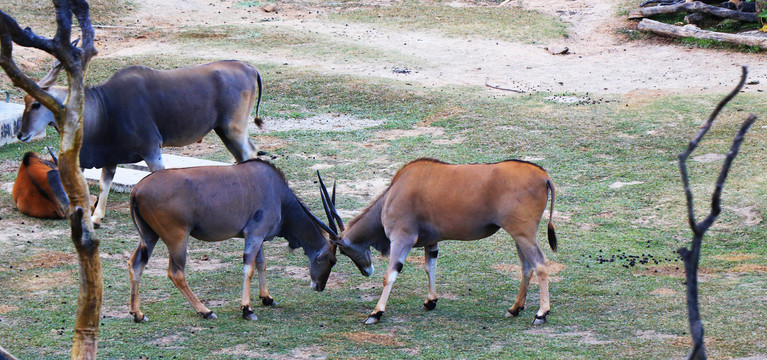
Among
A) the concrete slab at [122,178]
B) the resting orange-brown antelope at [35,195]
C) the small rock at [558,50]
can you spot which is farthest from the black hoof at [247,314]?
the small rock at [558,50]

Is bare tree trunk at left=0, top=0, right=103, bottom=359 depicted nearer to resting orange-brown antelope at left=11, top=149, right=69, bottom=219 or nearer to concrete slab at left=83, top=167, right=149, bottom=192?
resting orange-brown antelope at left=11, top=149, right=69, bottom=219

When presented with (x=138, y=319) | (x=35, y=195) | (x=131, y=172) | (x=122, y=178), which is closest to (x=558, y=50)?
(x=131, y=172)

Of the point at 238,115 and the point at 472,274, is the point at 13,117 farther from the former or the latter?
the point at 472,274

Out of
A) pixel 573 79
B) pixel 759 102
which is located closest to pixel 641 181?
pixel 759 102

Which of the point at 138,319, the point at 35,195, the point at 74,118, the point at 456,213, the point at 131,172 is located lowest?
the point at 131,172

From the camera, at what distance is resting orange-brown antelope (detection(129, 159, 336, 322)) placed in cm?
600

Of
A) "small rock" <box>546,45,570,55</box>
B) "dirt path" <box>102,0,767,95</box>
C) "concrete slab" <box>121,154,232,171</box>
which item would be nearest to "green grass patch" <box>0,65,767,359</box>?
"concrete slab" <box>121,154,232,171</box>

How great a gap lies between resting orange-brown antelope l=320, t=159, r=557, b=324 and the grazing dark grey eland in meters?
2.63

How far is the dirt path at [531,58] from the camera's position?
47.3 ft

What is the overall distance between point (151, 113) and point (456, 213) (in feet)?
11.9

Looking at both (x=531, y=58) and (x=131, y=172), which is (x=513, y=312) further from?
(x=531, y=58)

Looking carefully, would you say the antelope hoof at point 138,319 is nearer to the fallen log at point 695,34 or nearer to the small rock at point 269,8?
the fallen log at point 695,34

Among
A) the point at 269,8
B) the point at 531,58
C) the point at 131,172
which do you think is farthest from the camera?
the point at 269,8

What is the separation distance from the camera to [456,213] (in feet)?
20.5
